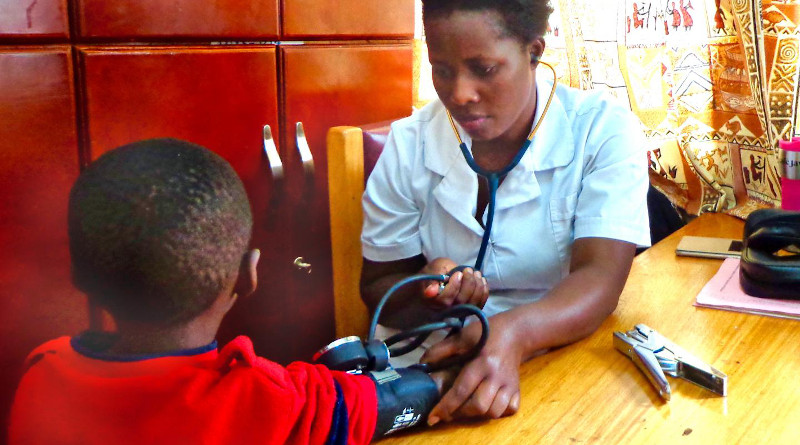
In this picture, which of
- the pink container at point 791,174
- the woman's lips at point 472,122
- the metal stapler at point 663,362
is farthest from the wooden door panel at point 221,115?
the pink container at point 791,174

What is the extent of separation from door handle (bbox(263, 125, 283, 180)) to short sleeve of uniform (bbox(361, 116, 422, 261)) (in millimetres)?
335

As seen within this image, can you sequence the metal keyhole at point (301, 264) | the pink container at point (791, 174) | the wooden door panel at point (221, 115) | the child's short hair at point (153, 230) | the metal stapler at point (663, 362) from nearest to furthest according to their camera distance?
1. the child's short hair at point (153, 230)
2. the metal stapler at point (663, 362)
3. the wooden door panel at point (221, 115)
4. the pink container at point (791, 174)
5. the metal keyhole at point (301, 264)

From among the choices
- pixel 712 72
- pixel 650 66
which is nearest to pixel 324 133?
pixel 650 66

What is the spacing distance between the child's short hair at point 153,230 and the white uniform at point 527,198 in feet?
2.15

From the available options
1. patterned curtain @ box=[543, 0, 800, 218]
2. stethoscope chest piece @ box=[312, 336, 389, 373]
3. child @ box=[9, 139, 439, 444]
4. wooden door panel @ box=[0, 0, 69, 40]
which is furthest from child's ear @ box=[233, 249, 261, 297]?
patterned curtain @ box=[543, 0, 800, 218]

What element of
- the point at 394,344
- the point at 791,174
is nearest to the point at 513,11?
the point at 394,344

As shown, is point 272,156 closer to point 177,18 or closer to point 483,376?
point 177,18

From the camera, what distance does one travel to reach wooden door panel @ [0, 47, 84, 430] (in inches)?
49.3

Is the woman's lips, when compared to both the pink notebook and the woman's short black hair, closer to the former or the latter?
the woman's short black hair

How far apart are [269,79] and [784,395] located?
3.77 feet

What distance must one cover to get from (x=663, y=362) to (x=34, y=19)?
107 cm

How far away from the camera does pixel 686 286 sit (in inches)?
51.5

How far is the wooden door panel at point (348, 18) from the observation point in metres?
1.69

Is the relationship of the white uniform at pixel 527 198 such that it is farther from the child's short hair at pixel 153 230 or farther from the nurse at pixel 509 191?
the child's short hair at pixel 153 230
